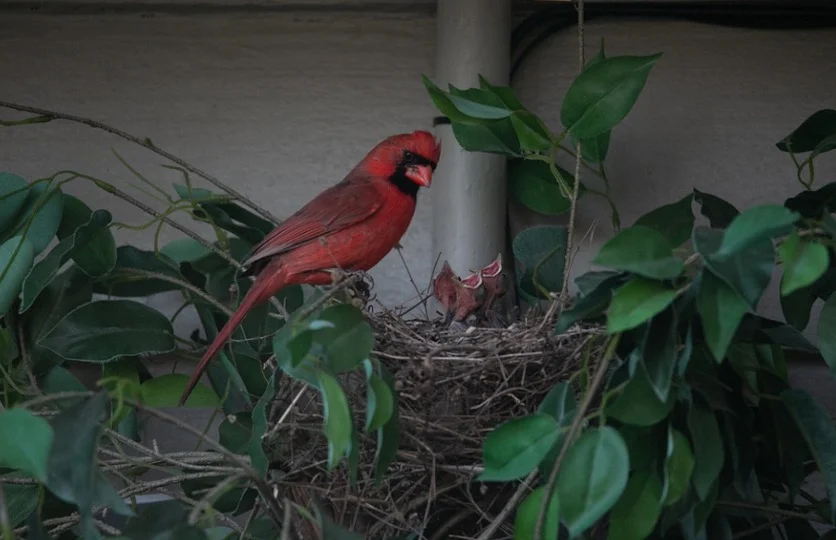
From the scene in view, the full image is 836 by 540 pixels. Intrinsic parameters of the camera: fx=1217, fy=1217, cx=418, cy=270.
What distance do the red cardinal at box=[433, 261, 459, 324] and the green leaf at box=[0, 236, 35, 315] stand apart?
0.66 metres

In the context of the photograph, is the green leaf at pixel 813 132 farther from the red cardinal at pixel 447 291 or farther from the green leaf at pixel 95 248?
the green leaf at pixel 95 248

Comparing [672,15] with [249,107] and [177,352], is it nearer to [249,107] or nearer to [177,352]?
[249,107]

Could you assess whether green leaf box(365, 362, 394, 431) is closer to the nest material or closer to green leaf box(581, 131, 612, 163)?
the nest material

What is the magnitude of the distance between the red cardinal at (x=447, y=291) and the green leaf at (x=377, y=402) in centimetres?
69

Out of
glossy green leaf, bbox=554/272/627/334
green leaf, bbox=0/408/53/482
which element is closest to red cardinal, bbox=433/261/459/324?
glossy green leaf, bbox=554/272/627/334

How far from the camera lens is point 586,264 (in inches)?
93.0

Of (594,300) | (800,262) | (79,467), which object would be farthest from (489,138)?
(79,467)

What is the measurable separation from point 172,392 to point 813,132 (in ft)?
3.67

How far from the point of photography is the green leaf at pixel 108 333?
1.89m

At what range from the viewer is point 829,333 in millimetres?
1457

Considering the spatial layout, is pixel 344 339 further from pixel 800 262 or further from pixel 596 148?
pixel 596 148

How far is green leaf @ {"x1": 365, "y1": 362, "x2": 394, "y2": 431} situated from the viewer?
131 cm

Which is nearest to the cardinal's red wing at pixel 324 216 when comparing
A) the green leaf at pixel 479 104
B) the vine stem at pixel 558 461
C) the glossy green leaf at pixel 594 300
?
the green leaf at pixel 479 104

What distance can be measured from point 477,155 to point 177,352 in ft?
A: 2.16
